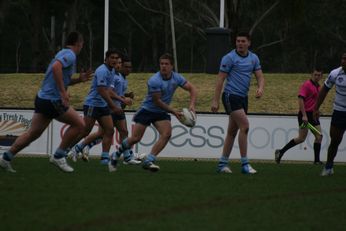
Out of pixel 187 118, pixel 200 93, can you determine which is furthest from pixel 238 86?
pixel 200 93

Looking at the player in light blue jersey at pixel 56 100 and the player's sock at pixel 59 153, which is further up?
the player in light blue jersey at pixel 56 100

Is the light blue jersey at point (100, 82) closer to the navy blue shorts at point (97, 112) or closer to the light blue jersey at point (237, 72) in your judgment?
the navy blue shorts at point (97, 112)

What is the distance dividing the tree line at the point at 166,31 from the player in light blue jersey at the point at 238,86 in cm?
3562

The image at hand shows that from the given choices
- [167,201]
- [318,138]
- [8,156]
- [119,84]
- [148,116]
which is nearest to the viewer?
[167,201]

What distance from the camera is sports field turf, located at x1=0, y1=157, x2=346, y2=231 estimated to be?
28.5 ft

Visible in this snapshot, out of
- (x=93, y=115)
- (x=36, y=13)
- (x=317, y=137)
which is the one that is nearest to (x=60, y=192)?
(x=93, y=115)

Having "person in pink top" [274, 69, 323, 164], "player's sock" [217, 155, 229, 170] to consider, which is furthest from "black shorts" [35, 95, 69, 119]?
"person in pink top" [274, 69, 323, 164]

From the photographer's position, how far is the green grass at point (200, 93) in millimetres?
29906

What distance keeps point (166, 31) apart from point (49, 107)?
154 ft

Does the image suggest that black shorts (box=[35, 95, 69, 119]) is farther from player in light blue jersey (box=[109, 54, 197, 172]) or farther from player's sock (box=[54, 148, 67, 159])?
player in light blue jersey (box=[109, 54, 197, 172])

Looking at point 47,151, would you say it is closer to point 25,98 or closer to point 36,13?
point 25,98

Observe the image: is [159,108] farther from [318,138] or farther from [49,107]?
[318,138]

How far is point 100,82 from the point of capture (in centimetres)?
1517

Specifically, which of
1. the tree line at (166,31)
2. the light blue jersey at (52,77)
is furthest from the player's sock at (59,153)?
the tree line at (166,31)
